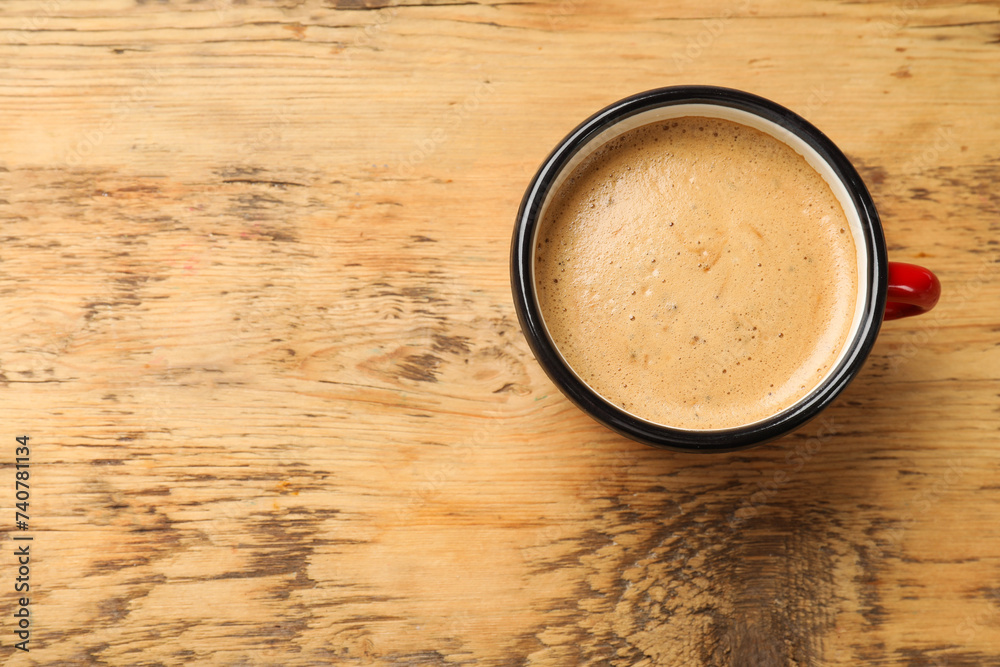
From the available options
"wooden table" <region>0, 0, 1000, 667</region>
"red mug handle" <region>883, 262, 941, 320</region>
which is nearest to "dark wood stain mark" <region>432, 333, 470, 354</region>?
"wooden table" <region>0, 0, 1000, 667</region>

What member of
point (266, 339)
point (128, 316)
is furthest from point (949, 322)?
point (128, 316)

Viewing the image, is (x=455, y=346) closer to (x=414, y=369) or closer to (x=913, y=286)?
(x=414, y=369)

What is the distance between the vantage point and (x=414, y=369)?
3.41 ft

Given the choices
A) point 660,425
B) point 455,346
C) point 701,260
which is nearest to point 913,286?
point 701,260

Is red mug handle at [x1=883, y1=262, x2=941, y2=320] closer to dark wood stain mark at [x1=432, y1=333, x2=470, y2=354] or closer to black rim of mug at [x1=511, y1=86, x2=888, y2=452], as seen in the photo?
black rim of mug at [x1=511, y1=86, x2=888, y2=452]

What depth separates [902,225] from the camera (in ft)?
3.44

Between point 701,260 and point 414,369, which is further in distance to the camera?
point 414,369

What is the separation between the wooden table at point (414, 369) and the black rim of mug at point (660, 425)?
20 cm

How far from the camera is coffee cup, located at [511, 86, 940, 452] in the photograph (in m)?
0.86

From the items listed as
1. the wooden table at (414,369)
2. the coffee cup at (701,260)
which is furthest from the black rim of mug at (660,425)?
the wooden table at (414,369)

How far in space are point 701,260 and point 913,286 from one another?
0.83 feet

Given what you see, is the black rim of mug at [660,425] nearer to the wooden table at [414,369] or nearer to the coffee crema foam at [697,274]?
the coffee crema foam at [697,274]

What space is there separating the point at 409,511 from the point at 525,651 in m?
0.26

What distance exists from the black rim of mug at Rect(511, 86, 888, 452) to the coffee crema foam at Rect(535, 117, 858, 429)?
4 centimetres
